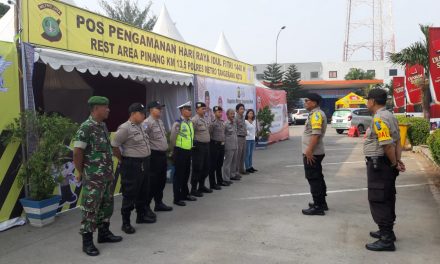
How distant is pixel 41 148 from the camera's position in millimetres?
5199

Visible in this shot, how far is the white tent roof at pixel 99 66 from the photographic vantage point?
5715 mm

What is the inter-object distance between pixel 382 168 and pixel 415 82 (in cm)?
1376

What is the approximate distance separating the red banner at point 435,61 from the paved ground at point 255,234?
1.78 m

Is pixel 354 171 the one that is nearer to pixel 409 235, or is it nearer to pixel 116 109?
pixel 409 235

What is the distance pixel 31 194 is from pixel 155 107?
1.99 m

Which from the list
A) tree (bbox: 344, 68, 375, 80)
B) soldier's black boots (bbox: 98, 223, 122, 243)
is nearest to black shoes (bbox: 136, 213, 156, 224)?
soldier's black boots (bbox: 98, 223, 122, 243)

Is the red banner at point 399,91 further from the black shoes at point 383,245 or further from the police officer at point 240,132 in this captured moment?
the black shoes at point 383,245

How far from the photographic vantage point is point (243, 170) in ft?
30.8

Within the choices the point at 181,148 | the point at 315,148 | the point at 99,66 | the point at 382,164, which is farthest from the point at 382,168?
the point at 99,66

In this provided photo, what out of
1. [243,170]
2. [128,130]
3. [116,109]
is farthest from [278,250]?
[116,109]

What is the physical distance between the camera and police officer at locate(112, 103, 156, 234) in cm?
490

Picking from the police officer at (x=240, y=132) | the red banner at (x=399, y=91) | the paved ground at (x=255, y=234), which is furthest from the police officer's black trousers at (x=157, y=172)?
the red banner at (x=399, y=91)

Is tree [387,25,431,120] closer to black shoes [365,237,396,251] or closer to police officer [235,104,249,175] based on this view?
police officer [235,104,249,175]

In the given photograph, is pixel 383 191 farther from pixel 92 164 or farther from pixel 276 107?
pixel 276 107
